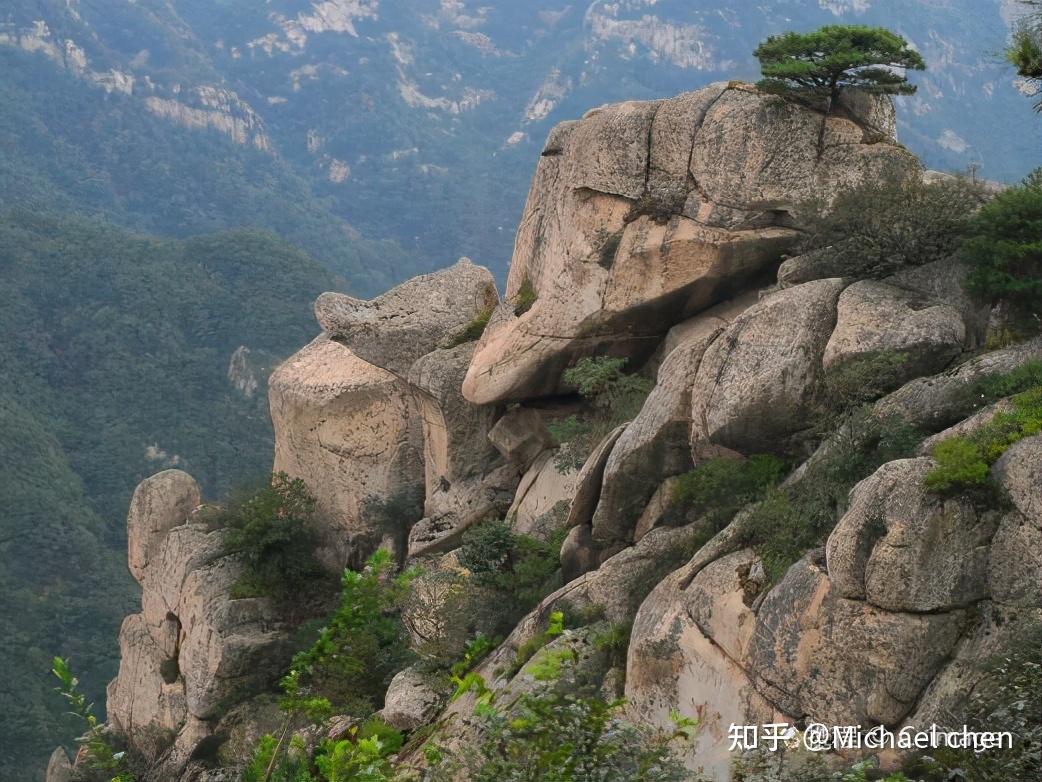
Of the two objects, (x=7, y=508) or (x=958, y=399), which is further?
(x=7, y=508)

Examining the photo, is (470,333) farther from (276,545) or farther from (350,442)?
(276,545)

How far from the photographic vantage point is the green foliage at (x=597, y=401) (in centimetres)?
2559

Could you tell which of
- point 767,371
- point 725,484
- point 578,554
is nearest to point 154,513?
point 578,554

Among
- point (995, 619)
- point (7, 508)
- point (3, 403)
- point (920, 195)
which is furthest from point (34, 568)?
point (995, 619)

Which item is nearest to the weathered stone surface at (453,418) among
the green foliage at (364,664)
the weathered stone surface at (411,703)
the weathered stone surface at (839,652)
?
the green foliage at (364,664)

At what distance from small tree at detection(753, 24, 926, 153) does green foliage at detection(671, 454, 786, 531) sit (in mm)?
7478

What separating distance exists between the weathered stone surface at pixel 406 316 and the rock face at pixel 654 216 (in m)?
3.25

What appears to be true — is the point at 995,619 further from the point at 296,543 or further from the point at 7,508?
the point at 7,508

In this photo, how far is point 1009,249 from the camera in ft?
60.7

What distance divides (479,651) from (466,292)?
12531 millimetres

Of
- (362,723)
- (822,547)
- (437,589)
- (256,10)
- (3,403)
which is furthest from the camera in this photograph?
(256,10)

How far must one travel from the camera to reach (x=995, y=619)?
548 inches

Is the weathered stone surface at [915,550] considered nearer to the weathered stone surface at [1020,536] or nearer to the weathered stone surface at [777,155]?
the weathered stone surface at [1020,536]

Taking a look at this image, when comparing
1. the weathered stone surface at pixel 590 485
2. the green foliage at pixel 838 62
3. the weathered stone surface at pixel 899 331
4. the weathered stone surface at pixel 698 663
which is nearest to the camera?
the weathered stone surface at pixel 698 663
